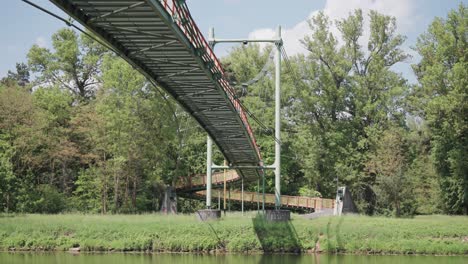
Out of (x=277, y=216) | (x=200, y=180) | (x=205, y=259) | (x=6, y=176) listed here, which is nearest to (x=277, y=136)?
(x=277, y=216)

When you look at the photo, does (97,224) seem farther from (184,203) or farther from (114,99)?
(184,203)

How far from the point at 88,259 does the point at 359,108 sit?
25434 millimetres

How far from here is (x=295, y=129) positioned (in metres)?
47.9

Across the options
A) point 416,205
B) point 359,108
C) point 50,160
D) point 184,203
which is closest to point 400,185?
point 416,205

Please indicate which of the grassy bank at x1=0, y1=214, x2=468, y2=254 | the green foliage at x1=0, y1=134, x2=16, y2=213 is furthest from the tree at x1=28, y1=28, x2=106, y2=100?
the grassy bank at x1=0, y1=214, x2=468, y2=254

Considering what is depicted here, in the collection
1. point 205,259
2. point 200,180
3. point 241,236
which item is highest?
point 200,180

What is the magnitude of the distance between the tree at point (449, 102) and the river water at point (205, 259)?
13047 mm

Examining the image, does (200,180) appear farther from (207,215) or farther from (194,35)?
(194,35)

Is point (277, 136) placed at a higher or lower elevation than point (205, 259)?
higher

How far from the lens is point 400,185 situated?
3772cm

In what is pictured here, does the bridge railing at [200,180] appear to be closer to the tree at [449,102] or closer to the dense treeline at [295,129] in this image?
the dense treeline at [295,129]

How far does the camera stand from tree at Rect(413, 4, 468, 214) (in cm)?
3741

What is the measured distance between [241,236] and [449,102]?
17.1m

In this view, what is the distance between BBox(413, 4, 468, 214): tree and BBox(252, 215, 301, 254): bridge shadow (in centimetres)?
1473
